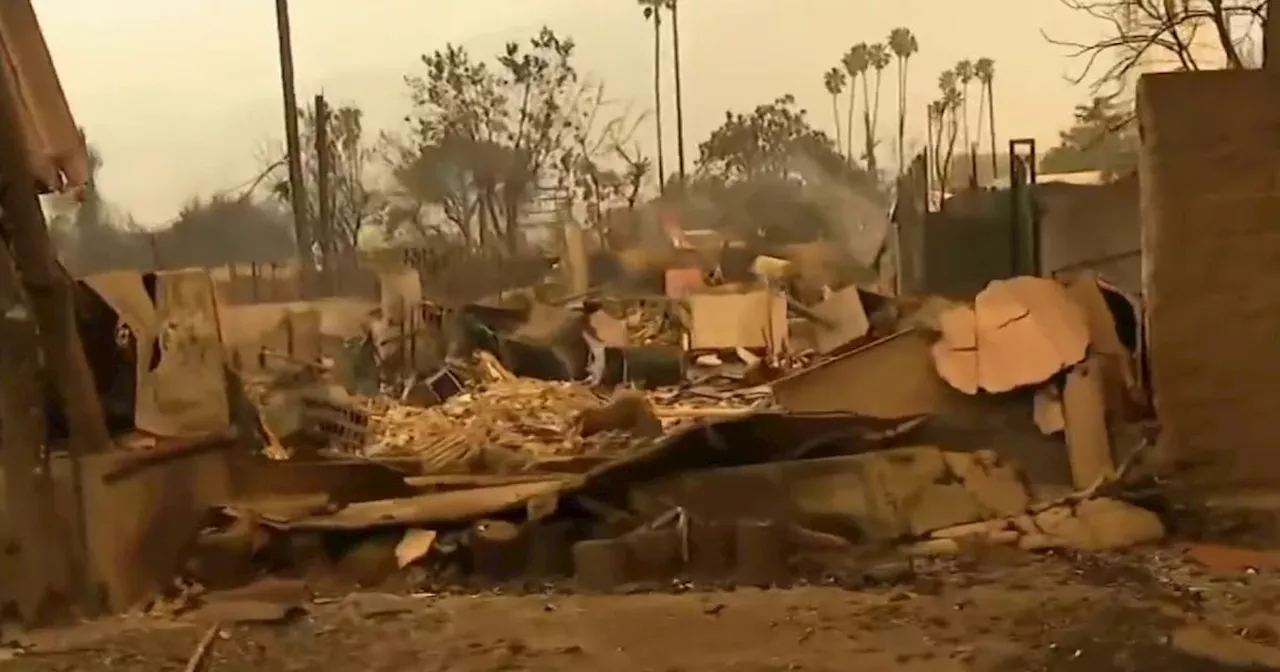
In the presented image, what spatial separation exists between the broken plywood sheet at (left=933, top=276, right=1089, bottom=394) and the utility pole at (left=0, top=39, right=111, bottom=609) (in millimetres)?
2964

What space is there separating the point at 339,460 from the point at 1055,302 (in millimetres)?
2646

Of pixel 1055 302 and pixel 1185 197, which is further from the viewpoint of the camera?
pixel 1055 302

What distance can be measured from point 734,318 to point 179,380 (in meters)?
3.37

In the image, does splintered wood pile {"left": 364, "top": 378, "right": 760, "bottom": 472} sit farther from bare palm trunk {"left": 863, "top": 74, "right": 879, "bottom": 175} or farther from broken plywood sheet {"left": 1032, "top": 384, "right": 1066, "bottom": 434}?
bare palm trunk {"left": 863, "top": 74, "right": 879, "bottom": 175}

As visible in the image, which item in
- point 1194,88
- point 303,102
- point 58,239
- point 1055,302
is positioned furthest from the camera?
point 303,102

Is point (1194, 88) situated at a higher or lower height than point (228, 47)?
lower

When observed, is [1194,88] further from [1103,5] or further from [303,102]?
[303,102]

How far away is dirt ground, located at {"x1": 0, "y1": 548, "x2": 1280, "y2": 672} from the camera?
3574mm

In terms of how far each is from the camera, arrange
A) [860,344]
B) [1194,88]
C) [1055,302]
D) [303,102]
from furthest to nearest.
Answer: [303,102] → [860,344] → [1055,302] → [1194,88]

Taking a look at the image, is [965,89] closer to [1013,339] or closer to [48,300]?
[1013,339]

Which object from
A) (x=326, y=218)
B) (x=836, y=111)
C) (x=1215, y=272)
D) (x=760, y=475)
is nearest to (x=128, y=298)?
(x=760, y=475)

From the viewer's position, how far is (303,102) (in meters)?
8.19

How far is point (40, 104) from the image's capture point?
15.9 feet

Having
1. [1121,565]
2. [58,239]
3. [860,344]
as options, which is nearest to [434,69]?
[58,239]
